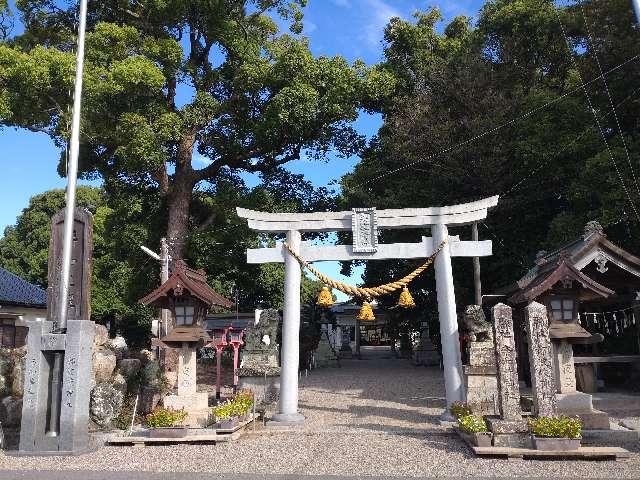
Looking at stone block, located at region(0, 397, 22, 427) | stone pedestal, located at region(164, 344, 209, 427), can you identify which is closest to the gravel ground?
stone pedestal, located at region(164, 344, 209, 427)

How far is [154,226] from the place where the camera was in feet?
81.4

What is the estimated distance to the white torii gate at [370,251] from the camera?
38.7 feet

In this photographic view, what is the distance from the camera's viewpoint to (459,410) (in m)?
10.4

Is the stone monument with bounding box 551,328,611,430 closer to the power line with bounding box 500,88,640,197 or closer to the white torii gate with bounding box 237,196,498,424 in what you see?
the white torii gate with bounding box 237,196,498,424

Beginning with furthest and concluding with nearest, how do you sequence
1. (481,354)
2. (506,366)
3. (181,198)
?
(181,198) < (481,354) < (506,366)

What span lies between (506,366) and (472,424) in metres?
1.25

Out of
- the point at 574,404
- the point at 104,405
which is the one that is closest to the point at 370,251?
the point at 574,404

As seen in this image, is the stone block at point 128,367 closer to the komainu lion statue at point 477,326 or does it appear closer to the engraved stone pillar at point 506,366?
the komainu lion statue at point 477,326

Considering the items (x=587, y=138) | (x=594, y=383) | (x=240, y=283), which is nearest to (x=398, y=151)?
(x=587, y=138)

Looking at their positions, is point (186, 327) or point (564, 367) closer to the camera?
point (564, 367)

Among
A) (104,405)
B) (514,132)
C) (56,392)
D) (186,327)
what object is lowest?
(104,405)

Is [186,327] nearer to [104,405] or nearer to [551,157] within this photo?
[104,405]

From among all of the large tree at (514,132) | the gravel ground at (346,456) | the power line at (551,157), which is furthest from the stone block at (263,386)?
the power line at (551,157)

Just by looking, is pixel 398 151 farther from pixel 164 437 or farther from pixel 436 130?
pixel 164 437
